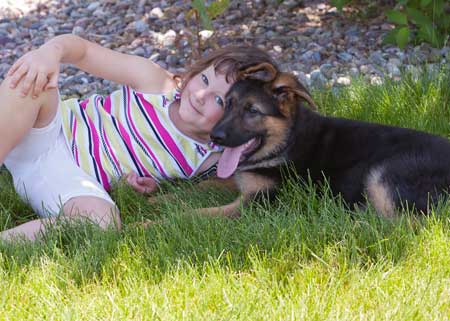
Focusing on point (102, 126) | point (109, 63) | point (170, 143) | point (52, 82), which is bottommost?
point (170, 143)

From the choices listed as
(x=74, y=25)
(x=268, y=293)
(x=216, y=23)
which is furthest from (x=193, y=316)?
(x=74, y=25)

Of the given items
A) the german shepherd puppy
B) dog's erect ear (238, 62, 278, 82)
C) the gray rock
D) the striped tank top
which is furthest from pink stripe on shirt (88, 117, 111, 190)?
the gray rock

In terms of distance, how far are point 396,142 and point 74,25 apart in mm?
5179

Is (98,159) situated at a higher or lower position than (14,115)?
lower

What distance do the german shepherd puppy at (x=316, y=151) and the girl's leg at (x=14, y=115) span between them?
1.04 m

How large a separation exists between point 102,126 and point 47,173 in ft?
1.90

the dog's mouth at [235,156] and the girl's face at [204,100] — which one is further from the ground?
the girl's face at [204,100]

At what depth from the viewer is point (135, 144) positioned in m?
4.64

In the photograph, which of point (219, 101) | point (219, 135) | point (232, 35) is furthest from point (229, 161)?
point (232, 35)

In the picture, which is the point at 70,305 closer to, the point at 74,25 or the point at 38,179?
the point at 38,179

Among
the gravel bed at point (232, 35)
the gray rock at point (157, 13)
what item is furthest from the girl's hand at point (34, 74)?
the gray rock at point (157, 13)

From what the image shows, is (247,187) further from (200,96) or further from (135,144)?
(135,144)

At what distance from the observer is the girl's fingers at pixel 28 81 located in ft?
13.1

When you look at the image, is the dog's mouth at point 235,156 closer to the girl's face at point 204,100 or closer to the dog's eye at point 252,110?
the dog's eye at point 252,110
